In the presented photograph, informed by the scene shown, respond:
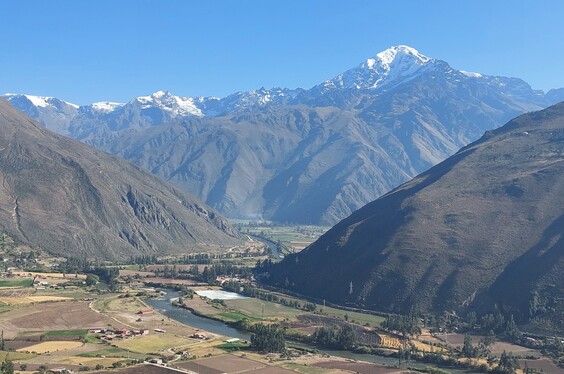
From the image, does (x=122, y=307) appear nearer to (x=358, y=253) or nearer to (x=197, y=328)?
(x=197, y=328)

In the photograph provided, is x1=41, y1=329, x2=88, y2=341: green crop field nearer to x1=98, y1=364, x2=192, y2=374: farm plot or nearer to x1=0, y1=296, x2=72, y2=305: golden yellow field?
x1=98, y1=364, x2=192, y2=374: farm plot

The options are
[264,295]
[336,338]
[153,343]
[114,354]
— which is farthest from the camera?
[264,295]

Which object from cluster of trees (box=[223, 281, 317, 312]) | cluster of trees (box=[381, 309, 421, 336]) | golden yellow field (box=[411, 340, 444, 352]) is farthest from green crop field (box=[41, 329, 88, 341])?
golden yellow field (box=[411, 340, 444, 352])

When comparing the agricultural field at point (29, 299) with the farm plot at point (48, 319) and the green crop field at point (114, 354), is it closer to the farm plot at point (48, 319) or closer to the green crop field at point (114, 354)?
the farm plot at point (48, 319)

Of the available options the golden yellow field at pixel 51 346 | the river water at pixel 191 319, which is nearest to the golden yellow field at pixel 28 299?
the river water at pixel 191 319

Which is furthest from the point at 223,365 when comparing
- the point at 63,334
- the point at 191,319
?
the point at 191,319

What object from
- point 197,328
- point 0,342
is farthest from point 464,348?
point 0,342

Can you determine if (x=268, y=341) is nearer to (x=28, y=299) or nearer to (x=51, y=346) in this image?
(x=51, y=346)

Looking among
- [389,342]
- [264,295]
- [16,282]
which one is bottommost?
[16,282]
